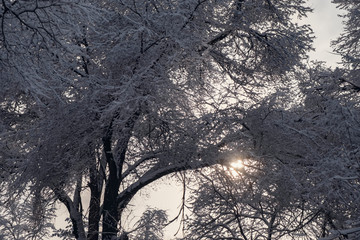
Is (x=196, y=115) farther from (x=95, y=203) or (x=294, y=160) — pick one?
(x=95, y=203)

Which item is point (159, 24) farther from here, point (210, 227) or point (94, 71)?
point (210, 227)

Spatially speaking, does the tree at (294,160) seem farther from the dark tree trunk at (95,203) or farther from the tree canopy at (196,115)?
the dark tree trunk at (95,203)

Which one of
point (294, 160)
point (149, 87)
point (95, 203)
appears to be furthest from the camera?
point (95, 203)

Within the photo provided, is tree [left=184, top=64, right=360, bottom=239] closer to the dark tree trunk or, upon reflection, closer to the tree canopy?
the tree canopy

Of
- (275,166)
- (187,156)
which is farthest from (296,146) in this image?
(187,156)

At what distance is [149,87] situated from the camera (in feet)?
27.6

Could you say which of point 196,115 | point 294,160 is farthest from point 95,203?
point 294,160

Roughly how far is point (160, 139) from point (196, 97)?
123 centimetres

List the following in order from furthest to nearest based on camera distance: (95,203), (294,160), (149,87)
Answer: (95,203), (294,160), (149,87)

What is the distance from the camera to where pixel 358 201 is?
686cm

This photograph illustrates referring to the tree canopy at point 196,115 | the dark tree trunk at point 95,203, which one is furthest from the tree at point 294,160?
the dark tree trunk at point 95,203

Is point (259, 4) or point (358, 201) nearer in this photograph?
point (358, 201)

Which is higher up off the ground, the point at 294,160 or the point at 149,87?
the point at 149,87

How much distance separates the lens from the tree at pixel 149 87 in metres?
8.53
